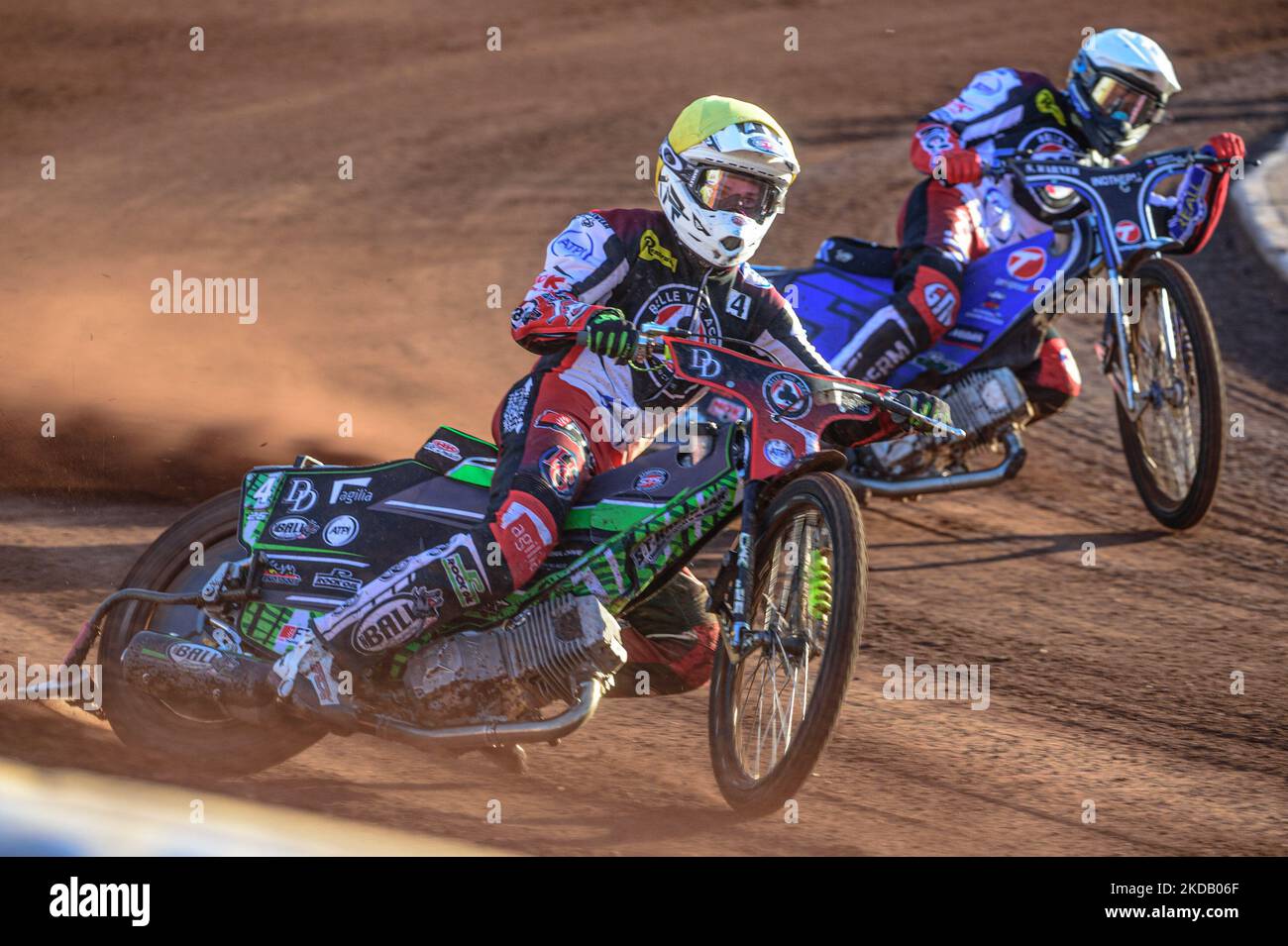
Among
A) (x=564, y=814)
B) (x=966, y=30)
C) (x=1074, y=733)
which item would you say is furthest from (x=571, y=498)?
(x=966, y=30)

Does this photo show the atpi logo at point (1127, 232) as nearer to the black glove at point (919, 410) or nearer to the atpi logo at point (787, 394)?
the black glove at point (919, 410)

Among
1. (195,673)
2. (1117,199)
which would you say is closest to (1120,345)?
(1117,199)

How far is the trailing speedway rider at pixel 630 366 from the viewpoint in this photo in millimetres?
4785

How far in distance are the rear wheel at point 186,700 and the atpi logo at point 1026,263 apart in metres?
4.41

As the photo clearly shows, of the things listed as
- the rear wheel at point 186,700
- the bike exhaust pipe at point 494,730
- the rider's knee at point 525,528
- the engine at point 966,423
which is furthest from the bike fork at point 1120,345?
the rear wheel at point 186,700

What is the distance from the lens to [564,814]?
15.5 ft

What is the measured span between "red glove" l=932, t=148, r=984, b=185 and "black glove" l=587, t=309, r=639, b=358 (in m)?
3.70

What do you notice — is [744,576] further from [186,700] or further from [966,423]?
[966,423]

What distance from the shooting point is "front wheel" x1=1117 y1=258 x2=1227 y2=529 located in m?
7.40

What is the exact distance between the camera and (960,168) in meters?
7.68

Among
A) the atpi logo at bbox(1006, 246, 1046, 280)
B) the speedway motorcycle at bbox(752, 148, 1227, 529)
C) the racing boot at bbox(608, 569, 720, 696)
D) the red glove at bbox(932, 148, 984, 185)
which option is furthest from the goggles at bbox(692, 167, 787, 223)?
the atpi logo at bbox(1006, 246, 1046, 280)
